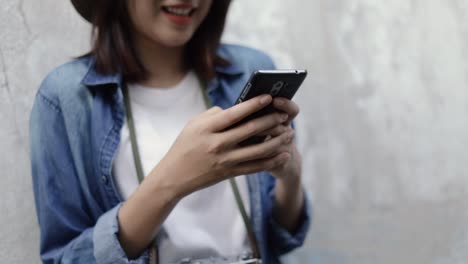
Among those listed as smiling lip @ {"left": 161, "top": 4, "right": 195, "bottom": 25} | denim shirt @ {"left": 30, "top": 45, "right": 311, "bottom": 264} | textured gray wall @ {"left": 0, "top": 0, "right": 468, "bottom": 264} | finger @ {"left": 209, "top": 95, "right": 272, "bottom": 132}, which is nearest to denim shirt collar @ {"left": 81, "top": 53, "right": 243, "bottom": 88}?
denim shirt @ {"left": 30, "top": 45, "right": 311, "bottom": 264}

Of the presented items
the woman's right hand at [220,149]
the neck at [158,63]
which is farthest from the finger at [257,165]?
the neck at [158,63]

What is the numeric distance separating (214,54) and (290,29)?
35 centimetres

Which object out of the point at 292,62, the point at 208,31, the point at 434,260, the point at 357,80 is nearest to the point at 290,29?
the point at 292,62

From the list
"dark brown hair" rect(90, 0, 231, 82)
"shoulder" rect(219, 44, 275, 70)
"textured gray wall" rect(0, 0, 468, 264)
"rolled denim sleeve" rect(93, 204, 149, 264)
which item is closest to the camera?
"rolled denim sleeve" rect(93, 204, 149, 264)

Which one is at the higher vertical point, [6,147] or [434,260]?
[6,147]

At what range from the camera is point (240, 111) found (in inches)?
19.3

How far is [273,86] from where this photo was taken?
50 centimetres

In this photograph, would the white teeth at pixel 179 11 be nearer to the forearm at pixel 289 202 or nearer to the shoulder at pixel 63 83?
the shoulder at pixel 63 83

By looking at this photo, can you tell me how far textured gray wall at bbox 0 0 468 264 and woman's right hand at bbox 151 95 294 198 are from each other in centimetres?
55

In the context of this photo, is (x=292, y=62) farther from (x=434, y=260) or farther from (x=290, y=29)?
(x=434, y=260)

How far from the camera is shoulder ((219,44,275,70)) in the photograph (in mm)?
812

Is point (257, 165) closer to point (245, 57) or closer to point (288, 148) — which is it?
point (288, 148)

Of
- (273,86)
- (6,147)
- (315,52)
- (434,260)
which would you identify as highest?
(273,86)

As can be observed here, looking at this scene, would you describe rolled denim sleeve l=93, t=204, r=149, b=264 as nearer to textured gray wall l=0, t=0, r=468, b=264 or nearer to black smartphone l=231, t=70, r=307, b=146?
black smartphone l=231, t=70, r=307, b=146
